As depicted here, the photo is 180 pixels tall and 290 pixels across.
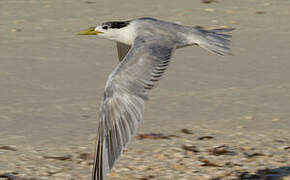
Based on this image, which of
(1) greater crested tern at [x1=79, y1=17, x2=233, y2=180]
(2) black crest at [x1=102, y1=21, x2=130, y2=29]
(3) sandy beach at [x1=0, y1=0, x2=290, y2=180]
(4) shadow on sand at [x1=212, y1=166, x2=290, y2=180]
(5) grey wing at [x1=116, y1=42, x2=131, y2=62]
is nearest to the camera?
(1) greater crested tern at [x1=79, y1=17, x2=233, y2=180]

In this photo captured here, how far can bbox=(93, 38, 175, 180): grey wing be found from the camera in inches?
186

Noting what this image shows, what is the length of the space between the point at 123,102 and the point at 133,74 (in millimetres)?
245

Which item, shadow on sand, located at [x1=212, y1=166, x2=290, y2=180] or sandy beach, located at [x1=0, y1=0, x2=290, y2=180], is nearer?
shadow on sand, located at [x1=212, y1=166, x2=290, y2=180]

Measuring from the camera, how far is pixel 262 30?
957 centimetres

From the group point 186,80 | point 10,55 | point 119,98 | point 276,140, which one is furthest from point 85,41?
point 119,98

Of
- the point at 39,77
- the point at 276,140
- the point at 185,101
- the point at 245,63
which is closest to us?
the point at 276,140

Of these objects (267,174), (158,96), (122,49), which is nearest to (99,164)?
(267,174)

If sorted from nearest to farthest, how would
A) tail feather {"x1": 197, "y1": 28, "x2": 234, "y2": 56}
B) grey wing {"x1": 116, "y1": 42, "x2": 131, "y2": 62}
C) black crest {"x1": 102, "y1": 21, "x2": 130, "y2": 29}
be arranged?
tail feather {"x1": 197, "y1": 28, "x2": 234, "y2": 56} → black crest {"x1": 102, "y1": 21, "x2": 130, "y2": 29} → grey wing {"x1": 116, "y1": 42, "x2": 131, "y2": 62}

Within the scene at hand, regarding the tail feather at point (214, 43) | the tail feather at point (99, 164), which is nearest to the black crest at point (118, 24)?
the tail feather at point (214, 43)

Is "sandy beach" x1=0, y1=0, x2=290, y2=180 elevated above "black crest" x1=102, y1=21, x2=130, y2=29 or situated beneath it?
situated beneath

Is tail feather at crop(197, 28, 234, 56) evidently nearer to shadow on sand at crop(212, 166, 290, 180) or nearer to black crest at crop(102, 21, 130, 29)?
black crest at crop(102, 21, 130, 29)

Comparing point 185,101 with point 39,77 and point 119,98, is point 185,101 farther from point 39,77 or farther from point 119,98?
point 119,98

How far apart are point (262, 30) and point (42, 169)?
4721mm

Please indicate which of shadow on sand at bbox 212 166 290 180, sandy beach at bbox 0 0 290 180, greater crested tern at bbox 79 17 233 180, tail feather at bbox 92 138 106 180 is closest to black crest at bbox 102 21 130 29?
greater crested tern at bbox 79 17 233 180
